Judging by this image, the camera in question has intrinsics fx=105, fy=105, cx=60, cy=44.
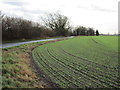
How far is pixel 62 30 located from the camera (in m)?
56.1

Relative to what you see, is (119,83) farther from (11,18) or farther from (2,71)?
(11,18)

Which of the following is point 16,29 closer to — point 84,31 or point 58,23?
point 58,23

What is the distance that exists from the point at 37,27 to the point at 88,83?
2884 centimetres

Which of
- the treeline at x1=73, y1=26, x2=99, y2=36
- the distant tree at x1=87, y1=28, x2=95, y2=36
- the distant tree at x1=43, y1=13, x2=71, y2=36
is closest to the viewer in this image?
the distant tree at x1=43, y1=13, x2=71, y2=36

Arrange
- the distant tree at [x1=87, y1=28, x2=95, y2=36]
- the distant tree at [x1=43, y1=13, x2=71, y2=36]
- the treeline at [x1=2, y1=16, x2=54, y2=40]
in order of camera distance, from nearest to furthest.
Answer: the treeline at [x1=2, y1=16, x2=54, y2=40]
the distant tree at [x1=43, y1=13, x2=71, y2=36]
the distant tree at [x1=87, y1=28, x2=95, y2=36]

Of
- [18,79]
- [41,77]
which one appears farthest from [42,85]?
[18,79]

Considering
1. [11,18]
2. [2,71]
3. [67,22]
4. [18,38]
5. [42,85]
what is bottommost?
[42,85]

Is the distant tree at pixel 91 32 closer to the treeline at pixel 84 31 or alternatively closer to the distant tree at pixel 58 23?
the treeline at pixel 84 31

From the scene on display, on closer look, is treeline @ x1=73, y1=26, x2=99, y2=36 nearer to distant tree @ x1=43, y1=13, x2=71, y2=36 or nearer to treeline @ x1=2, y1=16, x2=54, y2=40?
distant tree @ x1=43, y1=13, x2=71, y2=36

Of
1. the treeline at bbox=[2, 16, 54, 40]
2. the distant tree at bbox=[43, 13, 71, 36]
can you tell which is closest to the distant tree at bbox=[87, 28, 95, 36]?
the distant tree at bbox=[43, 13, 71, 36]

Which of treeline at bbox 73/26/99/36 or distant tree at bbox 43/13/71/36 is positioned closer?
distant tree at bbox 43/13/71/36

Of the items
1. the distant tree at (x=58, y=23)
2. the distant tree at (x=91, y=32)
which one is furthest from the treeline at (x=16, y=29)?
the distant tree at (x=91, y=32)

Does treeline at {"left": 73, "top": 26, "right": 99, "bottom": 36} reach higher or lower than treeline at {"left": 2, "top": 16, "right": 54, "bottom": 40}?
higher

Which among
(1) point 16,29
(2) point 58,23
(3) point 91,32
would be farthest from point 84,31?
(1) point 16,29
